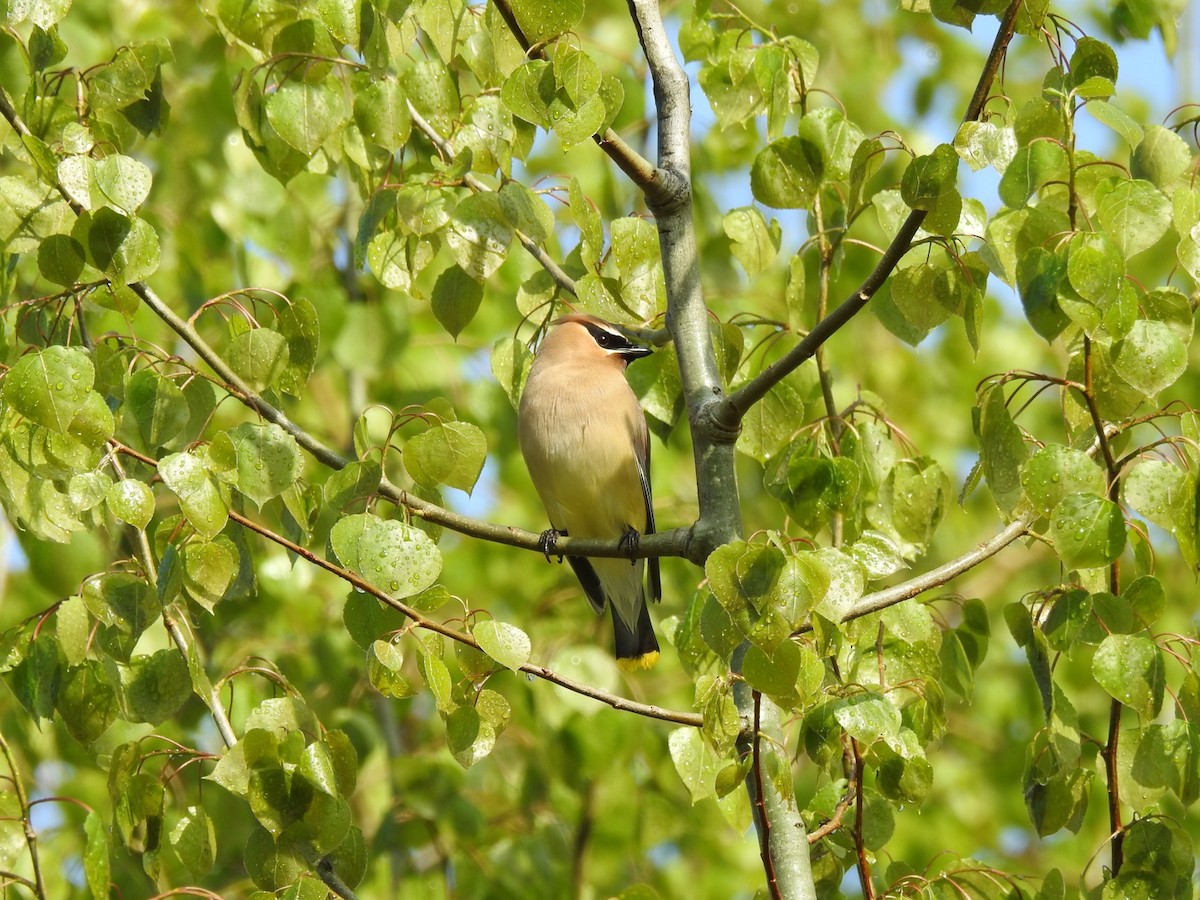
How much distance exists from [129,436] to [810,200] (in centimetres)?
136

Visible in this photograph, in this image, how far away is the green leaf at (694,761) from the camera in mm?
2654

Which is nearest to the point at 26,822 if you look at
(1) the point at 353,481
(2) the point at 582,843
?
(1) the point at 353,481

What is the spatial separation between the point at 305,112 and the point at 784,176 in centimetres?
92

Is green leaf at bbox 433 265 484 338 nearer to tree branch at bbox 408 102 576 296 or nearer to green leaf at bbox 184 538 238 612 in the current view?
tree branch at bbox 408 102 576 296

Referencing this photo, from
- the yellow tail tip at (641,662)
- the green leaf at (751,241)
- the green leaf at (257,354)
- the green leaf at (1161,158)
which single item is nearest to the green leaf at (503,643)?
the green leaf at (257,354)

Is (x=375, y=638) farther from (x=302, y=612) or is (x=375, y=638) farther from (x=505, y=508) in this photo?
(x=505, y=508)

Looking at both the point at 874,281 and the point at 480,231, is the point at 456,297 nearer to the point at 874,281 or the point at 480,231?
the point at 480,231

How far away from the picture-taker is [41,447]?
7.57 feet

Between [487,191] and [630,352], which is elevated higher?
[487,191]

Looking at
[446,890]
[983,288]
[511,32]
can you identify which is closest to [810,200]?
[983,288]

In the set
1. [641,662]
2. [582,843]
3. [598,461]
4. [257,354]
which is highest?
[257,354]

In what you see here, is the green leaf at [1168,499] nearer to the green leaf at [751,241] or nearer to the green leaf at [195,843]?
the green leaf at [751,241]

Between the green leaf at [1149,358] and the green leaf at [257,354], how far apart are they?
1.39 metres

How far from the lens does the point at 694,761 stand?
8.75 feet
